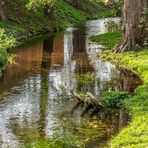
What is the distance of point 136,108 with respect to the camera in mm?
17250

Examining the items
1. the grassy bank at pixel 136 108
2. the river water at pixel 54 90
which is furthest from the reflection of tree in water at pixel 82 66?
the grassy bank at pixel 136 108

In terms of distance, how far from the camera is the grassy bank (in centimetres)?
1401

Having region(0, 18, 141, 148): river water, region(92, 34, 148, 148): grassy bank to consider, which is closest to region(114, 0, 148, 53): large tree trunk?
region(92, 34, 148, 148): grassy bank

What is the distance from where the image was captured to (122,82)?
890 inches

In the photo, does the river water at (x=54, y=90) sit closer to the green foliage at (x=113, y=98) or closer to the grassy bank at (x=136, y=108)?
the grassy bank at (x=136, y=108)

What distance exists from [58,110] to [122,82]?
5.64 meters

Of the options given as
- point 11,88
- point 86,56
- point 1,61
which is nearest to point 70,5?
point 86,56

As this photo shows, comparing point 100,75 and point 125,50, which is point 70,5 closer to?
point 125,50

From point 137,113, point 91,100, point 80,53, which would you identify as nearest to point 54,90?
point 91,100

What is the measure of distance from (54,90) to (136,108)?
498cm

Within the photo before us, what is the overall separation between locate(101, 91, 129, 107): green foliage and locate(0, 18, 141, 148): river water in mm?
832

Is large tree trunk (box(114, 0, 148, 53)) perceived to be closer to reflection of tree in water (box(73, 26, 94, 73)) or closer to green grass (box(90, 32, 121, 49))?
reflection of tree in water (box(73, 26, 94, 73))

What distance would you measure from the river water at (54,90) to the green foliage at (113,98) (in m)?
0.83

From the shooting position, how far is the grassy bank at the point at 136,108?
14.0 meters
